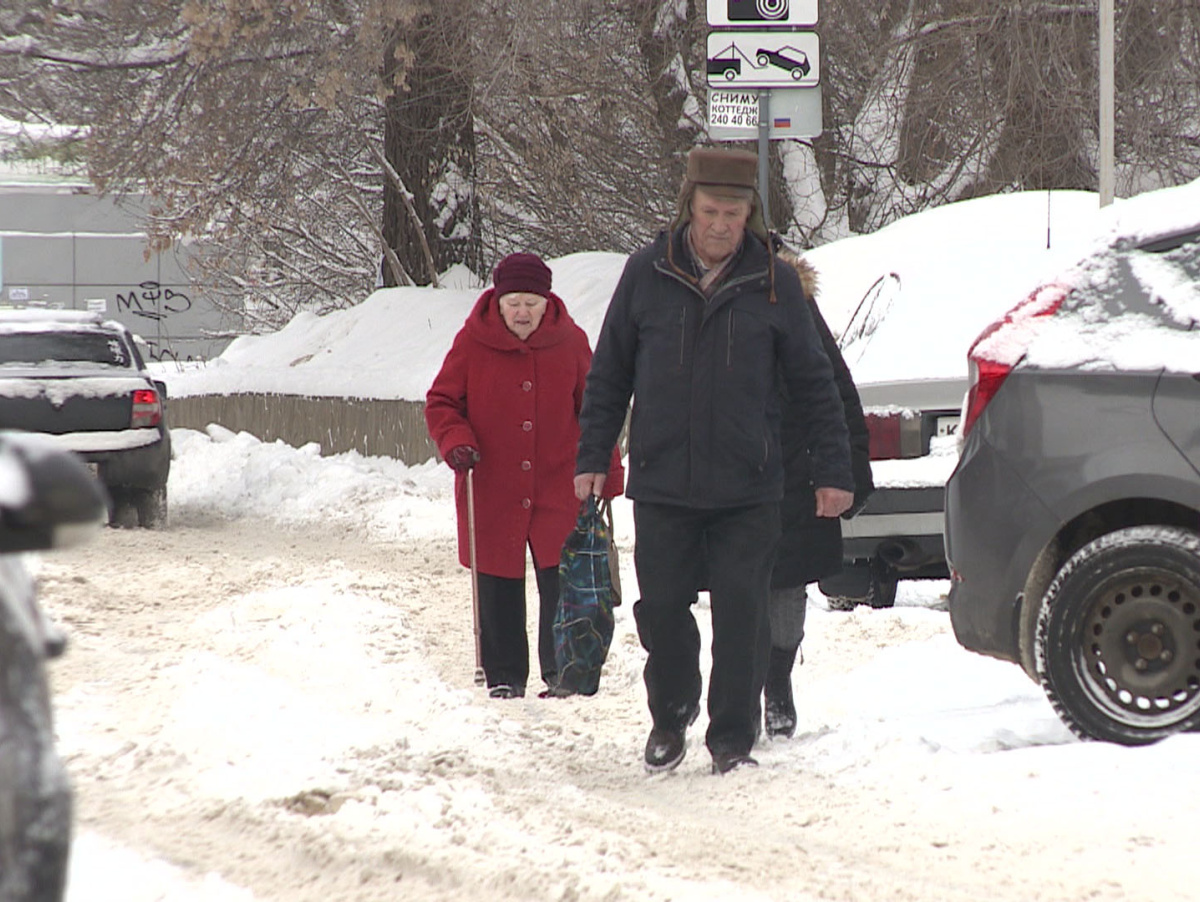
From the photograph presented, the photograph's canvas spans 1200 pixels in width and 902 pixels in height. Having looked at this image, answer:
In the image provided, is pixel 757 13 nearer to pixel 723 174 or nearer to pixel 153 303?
pixel 723 174

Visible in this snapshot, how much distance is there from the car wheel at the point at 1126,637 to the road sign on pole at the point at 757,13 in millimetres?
3953

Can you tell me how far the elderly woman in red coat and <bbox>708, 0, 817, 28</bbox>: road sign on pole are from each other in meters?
2.23

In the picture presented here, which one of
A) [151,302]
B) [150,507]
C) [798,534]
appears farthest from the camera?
[151,302]

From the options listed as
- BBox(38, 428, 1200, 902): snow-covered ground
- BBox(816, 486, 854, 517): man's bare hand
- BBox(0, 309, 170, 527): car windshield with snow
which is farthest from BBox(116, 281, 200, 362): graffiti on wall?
BBox(816, 486, 854, 517): man's bare hand

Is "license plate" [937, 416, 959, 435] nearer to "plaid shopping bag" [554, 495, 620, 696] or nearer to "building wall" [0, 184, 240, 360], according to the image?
"plaid shopping bag" [554, 495, 620, 696]

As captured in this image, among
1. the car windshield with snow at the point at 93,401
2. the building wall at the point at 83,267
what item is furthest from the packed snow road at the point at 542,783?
the building wall at the point at 83,267

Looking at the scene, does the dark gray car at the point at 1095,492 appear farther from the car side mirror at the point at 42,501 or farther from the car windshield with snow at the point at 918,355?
the car side mirror at the point at 42,501

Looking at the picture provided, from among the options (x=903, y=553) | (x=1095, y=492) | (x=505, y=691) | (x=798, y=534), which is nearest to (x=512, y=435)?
(x=505, y=691)

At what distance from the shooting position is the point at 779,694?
6020mm

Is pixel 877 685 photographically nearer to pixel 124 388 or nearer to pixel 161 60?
pixel 124 388

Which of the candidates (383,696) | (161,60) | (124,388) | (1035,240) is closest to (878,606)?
(1035,240)

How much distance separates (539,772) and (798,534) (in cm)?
110

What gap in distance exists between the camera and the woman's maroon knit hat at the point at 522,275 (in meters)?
6.76

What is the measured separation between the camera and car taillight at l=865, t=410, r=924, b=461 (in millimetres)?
7441
